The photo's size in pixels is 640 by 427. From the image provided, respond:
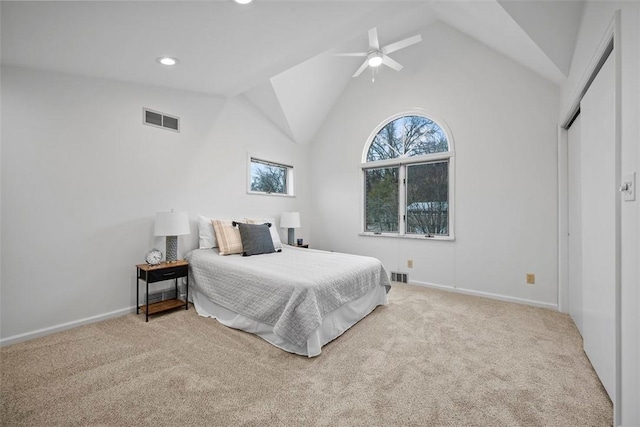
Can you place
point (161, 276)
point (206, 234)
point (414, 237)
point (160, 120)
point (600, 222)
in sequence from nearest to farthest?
1. point (600, 222)
2. point (161, 276)
3. point (160, 120)
4. point (206, 234)
5. point (414, 237)

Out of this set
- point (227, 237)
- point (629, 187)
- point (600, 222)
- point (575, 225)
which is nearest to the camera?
point (629, 187)

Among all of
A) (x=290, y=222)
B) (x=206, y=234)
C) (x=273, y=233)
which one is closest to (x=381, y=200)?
(x=290, y=222)

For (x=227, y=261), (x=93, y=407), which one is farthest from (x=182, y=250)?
(x=93, y=407)

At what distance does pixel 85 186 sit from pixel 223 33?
76.8 inches

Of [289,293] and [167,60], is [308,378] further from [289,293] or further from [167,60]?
[167,60]

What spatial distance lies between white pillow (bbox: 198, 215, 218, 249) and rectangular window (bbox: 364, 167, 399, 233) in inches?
97.3

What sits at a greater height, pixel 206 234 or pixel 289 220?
pixel 289 220

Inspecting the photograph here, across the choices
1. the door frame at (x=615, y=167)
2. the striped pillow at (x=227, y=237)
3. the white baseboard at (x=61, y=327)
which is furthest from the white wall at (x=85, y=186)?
the door frame at (x=615, y=167)

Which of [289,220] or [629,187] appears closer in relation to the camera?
[629,187]

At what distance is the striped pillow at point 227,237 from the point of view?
3244 millimetres

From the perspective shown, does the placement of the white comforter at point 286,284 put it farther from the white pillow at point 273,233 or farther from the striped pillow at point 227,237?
the white pillow at point 273,233

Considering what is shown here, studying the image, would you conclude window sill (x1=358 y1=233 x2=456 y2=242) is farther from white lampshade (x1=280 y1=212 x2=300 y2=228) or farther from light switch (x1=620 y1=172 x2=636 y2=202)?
light switch (x1=620 y1=172 x2=636 y2=202)

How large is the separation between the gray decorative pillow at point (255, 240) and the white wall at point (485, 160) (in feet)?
6.04

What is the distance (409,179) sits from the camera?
13.6ft
